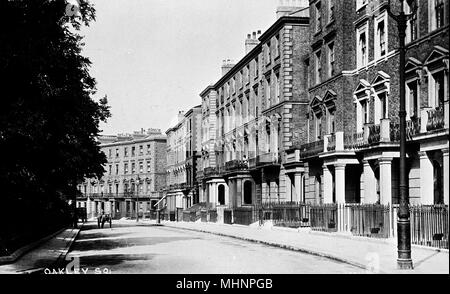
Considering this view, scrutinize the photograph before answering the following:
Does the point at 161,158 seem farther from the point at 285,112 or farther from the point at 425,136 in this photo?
the point at 425,136

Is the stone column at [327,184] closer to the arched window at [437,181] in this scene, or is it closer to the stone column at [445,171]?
the arched window at [437,181]

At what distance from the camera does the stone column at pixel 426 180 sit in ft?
82.1

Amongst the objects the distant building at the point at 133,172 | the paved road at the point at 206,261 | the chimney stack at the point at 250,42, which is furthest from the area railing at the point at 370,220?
the distant building at the point at 133,172

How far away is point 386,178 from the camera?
27938 millimetres

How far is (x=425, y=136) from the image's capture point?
81.0 feet

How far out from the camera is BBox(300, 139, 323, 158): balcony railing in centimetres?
3708

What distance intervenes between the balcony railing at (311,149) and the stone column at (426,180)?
11.5 m

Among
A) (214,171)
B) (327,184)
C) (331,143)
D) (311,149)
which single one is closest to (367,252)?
(327,184)

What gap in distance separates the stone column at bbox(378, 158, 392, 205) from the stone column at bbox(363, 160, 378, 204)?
1943 millimetres

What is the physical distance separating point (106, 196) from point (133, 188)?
637 centimetres

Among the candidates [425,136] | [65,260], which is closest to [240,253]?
[65,260]

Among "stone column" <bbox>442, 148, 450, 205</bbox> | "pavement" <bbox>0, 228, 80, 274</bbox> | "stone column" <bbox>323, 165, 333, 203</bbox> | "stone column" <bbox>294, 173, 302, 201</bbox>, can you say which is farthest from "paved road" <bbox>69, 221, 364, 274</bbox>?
"stone column" <bbox>294, 173, 302, 201</bbox>
